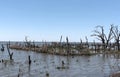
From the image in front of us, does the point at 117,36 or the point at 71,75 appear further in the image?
the point at 117,36

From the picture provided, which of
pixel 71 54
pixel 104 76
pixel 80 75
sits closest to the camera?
pixel 104 76

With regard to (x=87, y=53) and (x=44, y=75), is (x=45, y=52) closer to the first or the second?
(x=87, y=53)

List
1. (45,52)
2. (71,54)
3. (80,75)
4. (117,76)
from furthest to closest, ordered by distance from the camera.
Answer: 1. (45,52)
2. (71,54)
3. (80,75)
4. (117,76)

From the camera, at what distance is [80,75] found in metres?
32.3

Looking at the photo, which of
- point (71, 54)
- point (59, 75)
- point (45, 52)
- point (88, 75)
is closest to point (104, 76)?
point (88, 75)

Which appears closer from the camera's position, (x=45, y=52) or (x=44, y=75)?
(x=44, y=75)

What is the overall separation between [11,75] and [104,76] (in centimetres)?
1134

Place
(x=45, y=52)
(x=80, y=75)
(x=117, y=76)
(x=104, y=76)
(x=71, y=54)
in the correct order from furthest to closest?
1. (x=45, y=52)
2. (x=71, y=54)
3. (x=80, y=75)
4. (x=104, y=76)
5. (x=117, y=76)

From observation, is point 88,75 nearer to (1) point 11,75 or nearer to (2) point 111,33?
(1) point 11,75

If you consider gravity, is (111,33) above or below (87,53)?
above

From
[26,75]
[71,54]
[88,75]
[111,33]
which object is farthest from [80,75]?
[111,33]

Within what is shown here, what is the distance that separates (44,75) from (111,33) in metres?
46.8

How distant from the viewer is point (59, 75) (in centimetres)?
3241

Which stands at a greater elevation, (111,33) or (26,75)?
(111,33)
